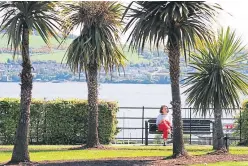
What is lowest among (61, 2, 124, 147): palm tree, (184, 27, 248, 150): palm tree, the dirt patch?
the dirt patch

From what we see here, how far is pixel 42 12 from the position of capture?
44.5ft

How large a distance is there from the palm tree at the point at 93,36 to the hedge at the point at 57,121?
242 cm

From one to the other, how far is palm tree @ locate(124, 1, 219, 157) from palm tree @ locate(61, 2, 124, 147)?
10.0ft

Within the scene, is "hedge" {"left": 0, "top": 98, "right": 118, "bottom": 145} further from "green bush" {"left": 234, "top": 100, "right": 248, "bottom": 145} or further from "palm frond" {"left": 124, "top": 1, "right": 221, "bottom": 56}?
"palm frond" {"left": 124, "top": 1, "right": 221, "bottom": 56}

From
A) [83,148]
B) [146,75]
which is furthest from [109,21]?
[146,75]

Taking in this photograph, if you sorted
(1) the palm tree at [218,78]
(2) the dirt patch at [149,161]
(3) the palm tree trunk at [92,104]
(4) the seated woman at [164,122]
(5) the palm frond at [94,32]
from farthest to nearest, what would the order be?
(4) the seated woman at [164,122]
(3) the palm tree trunk at [92,104]
(5) the palm frond at [94,32]
(1) the palm tree at [218,78]
(2) the dirt patch at [149,161]

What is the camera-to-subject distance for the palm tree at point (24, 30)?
1334 cm

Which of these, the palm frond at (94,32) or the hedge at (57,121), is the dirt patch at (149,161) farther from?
the hedge at (57,121)

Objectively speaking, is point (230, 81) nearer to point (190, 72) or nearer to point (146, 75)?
point (190, 72)

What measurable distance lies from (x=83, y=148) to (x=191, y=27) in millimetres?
5880

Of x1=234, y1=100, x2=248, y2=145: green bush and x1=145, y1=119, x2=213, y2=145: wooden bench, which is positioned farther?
x1=145, y1=119, x2=213, y2=145: wooden bench

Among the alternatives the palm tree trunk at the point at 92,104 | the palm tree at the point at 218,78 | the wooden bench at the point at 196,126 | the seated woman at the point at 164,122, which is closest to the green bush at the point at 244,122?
the wooden bench at the point at 196,126

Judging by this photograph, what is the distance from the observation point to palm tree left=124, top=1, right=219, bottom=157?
44.8ft

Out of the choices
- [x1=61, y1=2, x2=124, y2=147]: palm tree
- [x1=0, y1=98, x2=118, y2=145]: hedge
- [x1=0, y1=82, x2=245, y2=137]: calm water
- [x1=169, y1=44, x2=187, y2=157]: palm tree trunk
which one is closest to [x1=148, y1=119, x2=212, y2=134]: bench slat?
[x1=0, y1=82, x2=245, y2=137]: calm water
